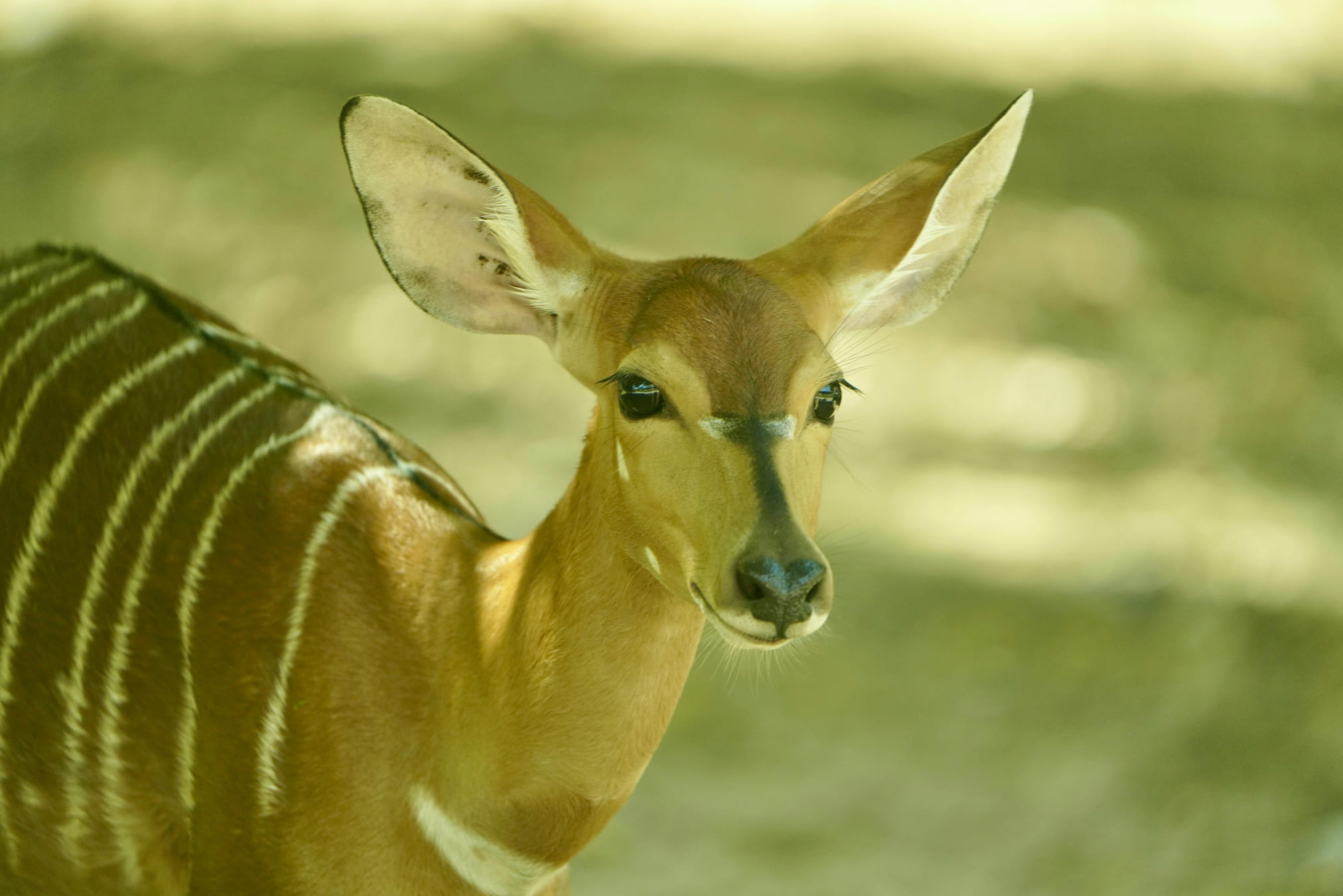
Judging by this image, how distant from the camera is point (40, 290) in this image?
3.16 metres

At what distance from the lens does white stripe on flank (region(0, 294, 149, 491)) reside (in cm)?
293

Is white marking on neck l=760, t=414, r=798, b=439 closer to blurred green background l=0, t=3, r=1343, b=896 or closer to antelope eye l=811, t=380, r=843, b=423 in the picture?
antelope eye l=811, t=380, r=843, b=423

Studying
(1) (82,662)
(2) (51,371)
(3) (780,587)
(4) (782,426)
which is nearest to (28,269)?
(2) (51,371)

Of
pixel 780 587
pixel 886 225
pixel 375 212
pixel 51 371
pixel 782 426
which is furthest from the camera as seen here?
pixel 51 371

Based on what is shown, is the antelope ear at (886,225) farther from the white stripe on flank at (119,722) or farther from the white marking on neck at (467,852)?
the white stripe on flank at (119,722)

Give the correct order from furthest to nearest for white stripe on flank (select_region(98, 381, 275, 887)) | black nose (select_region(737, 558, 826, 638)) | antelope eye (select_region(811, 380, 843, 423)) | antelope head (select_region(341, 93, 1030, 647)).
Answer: white stripe on flank (select_region(98, 381, 275, 887)), antelope eye (select_region(811, 380, 843, 423)), antelope head (select_region(341, 93, 1030, 647)), black nose (select_region(737, 558, 826, 638))

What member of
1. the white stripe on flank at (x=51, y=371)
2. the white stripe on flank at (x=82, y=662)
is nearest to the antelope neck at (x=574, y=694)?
the white stripe on flank at (x=82, y=662)

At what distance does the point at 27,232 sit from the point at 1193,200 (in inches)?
212

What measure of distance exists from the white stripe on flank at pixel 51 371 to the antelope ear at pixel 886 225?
1.39 meters

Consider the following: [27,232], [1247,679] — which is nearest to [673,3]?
[27,232]

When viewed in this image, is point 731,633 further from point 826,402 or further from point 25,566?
point 25,566

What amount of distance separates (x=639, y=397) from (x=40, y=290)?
1553mm

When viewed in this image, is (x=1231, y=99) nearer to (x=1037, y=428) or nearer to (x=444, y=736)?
(x=1037, y=428)

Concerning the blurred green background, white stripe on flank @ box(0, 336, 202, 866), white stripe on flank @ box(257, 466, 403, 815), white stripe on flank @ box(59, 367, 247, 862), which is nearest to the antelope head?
white stripe on flank @ box(257, 466, 403, 815)
